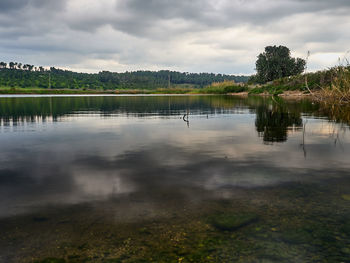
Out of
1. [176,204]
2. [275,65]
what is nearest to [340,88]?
[176,204]

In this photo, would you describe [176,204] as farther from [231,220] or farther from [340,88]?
[340,88]

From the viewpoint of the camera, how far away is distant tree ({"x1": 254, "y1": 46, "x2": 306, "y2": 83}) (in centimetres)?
13200

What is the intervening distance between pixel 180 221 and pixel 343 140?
52.7 ft

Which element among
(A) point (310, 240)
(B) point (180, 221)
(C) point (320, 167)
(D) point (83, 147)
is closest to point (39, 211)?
(B) point (180, 221)

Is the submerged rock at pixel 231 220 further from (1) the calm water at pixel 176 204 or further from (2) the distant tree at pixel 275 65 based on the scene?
(2) the distant tree at pixel 275 65

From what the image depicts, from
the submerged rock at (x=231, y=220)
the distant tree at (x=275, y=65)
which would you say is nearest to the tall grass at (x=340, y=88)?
the submerged rock at (x=231, y=220)

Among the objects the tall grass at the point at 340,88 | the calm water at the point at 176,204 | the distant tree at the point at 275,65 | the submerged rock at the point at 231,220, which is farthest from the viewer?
the distant tree at the point at 275,65

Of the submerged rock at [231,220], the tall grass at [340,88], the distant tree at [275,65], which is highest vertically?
the distant tree at [275,65]

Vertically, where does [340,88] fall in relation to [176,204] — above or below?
above

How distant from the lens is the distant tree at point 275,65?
132000mm

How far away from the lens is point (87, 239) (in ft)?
22.8

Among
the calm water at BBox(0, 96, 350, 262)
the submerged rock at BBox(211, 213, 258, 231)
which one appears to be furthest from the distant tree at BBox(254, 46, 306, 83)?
the submerged rock at BBox(211, 213, 258, 231)

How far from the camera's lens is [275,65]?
132 m

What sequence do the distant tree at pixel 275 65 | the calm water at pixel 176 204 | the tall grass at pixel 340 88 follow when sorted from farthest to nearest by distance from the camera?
the distant tree at pixel 275 65, the tall grass at pixel 340 88, the calm water at pixel 176 204
